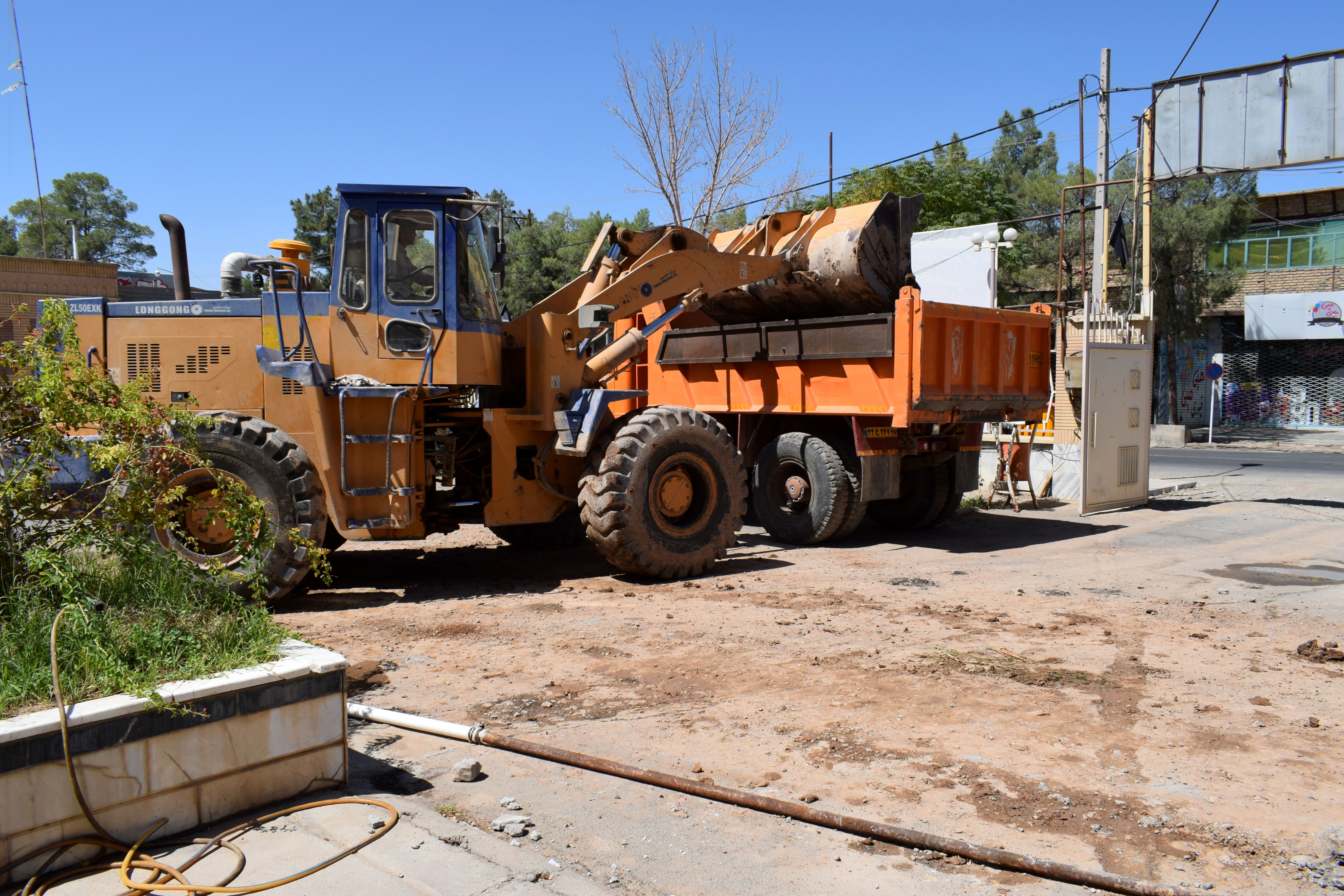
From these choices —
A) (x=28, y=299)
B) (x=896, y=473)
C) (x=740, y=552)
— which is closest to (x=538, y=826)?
(x=740, y=552)

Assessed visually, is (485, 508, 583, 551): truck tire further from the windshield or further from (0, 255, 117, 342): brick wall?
(0, 255, 117, 342): brick wall

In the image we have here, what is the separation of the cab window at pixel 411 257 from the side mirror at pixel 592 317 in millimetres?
1385

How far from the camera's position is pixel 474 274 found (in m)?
8.38

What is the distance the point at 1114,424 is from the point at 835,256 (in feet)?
17.9

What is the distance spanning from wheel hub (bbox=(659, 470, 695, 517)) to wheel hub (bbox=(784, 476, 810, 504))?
238 cm

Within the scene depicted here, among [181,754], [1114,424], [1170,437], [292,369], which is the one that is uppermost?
[292,369]

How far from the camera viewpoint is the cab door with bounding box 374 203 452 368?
804cm

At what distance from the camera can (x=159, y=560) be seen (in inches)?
180

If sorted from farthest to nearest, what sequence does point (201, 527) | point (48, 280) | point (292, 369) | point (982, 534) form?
1. point (48, 280)
2. point (982, 534)
3. point (292, 369)
4. point (201, 527)

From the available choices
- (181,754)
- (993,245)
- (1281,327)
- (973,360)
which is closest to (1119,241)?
(993,245)

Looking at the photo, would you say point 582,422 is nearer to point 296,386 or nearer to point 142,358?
point 296,386

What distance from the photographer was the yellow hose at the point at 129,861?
3.21 m

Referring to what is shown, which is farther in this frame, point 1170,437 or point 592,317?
point 1170,437

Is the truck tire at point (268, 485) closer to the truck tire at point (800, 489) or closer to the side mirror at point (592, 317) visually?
the side mirror at point (592, 317)
